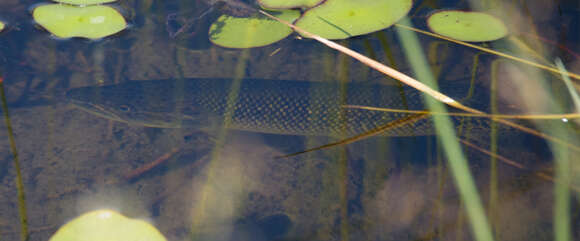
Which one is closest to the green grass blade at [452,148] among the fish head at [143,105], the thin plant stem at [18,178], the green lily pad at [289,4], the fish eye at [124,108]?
the green lily pad at [289,4]

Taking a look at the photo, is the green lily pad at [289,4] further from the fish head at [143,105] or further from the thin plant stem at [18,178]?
the thin plant stem at [18,178]

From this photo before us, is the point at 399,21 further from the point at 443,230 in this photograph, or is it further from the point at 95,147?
the point at 95,147

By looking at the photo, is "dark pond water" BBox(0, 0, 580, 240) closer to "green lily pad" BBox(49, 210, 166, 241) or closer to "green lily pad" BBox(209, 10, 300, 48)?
"green lily pad" BBox(209, 10, 300, 48)

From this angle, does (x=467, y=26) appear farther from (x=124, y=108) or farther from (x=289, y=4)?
(x=124, y=108)

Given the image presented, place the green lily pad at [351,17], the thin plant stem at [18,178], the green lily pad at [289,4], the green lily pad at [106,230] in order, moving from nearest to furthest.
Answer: the green lily pad at [106,230] → the thin plant stem at [18,178] → the green lily pad at [351,17] → the green lily pad at [289,4]

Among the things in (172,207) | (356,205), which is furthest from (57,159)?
(356,205)

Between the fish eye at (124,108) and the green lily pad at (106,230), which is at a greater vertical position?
the green lily pad at (106,230)
